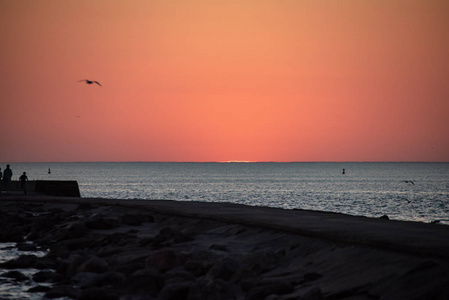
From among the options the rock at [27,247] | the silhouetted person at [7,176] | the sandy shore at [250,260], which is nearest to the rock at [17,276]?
the sandy shore at [250,260]

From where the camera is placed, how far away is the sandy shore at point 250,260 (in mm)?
10492

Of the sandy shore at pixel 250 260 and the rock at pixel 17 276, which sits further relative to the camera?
the rock at pixel 17 276

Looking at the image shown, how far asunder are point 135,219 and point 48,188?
84.2 ft

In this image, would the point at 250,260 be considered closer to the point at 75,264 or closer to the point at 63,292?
the point at 63,292

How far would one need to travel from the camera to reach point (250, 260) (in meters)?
13.1

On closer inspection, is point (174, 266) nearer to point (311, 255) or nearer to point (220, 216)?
point (311, 255)

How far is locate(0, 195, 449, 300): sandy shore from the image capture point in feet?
34.4

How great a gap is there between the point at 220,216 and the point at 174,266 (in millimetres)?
5991

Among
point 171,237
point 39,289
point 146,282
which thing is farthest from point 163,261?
point 171,237

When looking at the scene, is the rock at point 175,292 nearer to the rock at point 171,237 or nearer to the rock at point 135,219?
the rock at point 171,237

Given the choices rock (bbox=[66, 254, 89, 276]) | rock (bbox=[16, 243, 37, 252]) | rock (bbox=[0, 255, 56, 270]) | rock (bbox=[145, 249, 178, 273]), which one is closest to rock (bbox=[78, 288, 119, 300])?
rock (bbox=[145, 249, 178, 273])

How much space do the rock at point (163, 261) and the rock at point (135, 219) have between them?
24.2 feet

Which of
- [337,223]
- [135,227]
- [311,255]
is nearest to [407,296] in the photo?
[311,255]

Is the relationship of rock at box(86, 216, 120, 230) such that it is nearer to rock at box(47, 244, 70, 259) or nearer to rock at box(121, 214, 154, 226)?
rock at box(121, 214, 154, 226)
